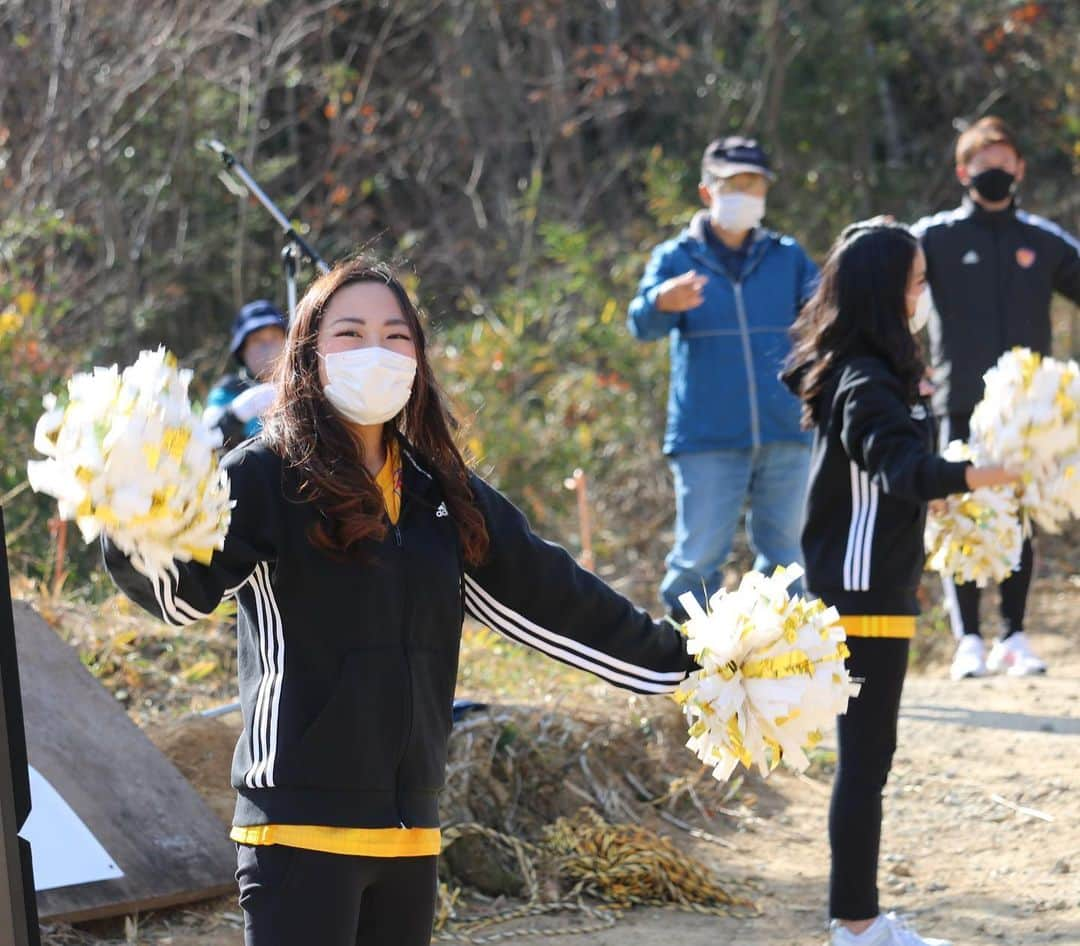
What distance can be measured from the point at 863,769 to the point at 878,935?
1.42 ft

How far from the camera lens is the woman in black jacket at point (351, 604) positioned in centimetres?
275

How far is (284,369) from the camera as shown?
3.03 meters

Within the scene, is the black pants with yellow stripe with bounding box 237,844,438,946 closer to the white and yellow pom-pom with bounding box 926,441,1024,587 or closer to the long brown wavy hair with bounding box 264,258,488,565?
the long brown wavy hair with bounding box 264,258,488,565

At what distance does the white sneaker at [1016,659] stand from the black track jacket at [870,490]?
3.24 m

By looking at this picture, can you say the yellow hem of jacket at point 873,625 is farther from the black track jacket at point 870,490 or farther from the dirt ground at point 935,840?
the dirt ground at point 935,840

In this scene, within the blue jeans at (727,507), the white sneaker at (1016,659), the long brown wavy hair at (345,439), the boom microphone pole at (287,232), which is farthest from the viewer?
the white sneaker at (1016,659)

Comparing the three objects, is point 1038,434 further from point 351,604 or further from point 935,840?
point 351,604

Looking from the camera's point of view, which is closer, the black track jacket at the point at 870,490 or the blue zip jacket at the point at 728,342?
the black track jacket at the point at 870,490

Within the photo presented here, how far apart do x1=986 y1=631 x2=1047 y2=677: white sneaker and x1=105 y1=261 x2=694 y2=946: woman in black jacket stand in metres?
4.59

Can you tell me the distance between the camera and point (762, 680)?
310 cm

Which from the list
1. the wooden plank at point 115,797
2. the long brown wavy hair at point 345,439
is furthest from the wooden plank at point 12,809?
the wooden plank at point 115,797

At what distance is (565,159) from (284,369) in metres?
10.2

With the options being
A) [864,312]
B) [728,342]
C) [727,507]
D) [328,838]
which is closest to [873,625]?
[864,312]

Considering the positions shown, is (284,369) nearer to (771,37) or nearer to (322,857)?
(322,857)
